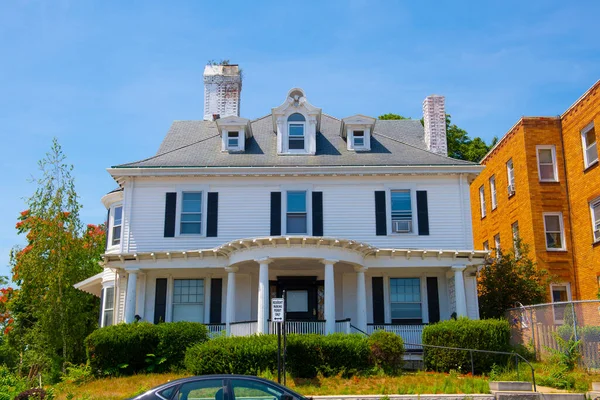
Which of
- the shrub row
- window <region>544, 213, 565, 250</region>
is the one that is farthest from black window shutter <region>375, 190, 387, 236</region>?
window <region>544, 213, 565, 250</region>

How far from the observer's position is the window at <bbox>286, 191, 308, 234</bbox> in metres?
23.5

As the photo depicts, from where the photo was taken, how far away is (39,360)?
2677 centimetres

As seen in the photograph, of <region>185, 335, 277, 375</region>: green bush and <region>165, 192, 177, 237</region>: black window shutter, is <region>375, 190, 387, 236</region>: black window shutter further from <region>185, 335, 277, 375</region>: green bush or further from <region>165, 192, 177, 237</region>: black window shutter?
<region>185, 335, 277, 375</region>: green bush

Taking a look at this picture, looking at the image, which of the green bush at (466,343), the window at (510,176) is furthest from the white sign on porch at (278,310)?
the window at (510,176)

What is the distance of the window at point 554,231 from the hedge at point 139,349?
16083 mm

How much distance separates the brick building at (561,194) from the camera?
25.3 meters

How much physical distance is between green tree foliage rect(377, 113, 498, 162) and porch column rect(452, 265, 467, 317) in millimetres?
20910

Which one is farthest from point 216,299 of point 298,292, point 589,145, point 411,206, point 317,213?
point 589,145

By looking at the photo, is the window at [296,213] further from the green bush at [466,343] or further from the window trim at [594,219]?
the window trim at [594,219]

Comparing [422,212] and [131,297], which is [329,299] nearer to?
[422,212]

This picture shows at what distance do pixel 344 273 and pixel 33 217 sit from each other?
12.5 meters

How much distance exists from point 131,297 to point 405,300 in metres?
9.74

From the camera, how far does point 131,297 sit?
2189 centimetres

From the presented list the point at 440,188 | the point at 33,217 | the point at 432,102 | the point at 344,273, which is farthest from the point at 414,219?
the point at 33,217
